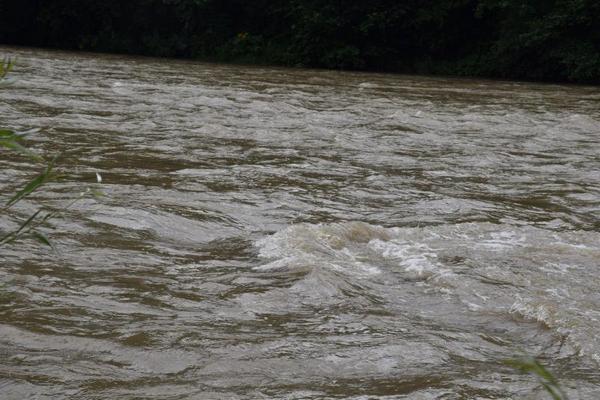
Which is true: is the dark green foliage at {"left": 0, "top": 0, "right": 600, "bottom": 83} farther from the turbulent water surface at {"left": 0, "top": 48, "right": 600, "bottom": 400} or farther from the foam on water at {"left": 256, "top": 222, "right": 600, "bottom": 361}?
the foam on water at {"left": 256, "top": 222, "right": 600, "bottom": 361}

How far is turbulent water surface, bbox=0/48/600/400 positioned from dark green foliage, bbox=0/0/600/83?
13.7m

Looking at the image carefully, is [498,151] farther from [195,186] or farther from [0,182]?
[0,182]

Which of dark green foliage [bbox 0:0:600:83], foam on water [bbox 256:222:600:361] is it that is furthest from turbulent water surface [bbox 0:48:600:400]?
dark green foliage [bbox 0:0:600:83]

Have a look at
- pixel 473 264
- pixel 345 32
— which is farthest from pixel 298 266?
pixel 345 32

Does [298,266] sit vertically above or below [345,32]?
below

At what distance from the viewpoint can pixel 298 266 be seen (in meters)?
4.44

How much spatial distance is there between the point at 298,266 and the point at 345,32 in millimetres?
23284

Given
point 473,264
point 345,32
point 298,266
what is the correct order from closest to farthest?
point 298,266, point 473,264, point 345,32

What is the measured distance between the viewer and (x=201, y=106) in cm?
1256

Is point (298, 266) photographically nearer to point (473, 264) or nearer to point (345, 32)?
point (473, 264)

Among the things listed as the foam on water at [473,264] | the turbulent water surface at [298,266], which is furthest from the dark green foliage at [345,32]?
the foam on water at [473,264]

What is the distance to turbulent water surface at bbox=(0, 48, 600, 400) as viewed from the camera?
306 centimetres

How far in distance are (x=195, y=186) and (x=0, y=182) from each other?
1376mm

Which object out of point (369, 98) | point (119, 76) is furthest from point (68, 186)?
point (119, 76)
